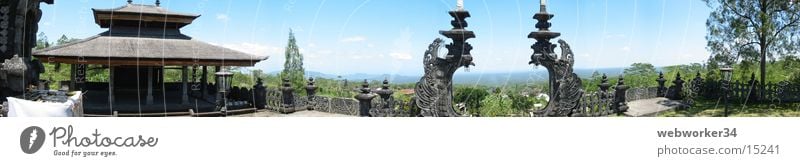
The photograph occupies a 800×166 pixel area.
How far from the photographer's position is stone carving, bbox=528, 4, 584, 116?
9.62 meters

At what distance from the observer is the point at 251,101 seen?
17297 millimetres

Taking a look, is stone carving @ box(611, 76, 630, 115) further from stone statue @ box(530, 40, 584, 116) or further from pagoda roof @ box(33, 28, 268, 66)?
pagoda roof @ box(33, 28, 268, 66)

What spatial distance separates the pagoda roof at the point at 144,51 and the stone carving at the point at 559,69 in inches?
375

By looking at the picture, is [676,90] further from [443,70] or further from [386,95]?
[386,95]

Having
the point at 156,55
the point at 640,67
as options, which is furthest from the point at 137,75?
the point at 640,67

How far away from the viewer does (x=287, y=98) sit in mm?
16250

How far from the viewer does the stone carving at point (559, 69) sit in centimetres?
962

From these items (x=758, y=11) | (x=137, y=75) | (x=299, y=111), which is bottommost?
(x=299, y=111)

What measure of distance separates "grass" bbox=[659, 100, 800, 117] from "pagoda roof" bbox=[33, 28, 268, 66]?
12728 mm

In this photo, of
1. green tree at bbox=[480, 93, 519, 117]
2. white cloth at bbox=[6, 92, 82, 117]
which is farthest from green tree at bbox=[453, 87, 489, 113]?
white cloth at bbox=[6, 92, 82, 117]

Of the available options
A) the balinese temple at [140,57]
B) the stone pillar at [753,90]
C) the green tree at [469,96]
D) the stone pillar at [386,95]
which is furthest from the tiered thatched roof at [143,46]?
the stone pillar at [753,90]
